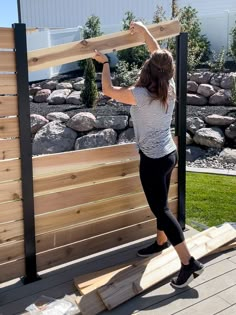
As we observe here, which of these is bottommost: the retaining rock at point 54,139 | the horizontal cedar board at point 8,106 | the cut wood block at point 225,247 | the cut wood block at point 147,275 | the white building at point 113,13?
the retaining rock at point 54,139

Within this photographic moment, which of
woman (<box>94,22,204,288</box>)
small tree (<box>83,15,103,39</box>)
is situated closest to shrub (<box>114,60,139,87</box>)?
small tree (<box>83,15,103,39</box>)

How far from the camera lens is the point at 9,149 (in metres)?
2.68

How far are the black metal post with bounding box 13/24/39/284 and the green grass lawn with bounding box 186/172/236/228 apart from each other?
1.73m

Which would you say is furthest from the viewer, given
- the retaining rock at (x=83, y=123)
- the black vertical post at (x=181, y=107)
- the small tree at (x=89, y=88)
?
the small tree at (x=89, y=88)

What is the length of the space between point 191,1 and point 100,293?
1472cm

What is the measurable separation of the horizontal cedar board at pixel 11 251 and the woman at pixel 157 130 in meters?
0.98

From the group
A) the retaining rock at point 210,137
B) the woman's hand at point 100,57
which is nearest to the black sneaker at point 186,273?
the woman's hand at point 100,57

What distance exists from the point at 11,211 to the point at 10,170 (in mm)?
288

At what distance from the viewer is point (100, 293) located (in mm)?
2596

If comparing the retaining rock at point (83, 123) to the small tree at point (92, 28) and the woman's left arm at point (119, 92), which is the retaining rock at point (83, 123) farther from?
the small tree at point (92, 28)

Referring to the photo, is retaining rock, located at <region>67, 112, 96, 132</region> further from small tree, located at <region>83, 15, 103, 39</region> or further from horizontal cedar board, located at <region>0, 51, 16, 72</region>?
small tree, located at <region>83, 15, 103, 39</region>

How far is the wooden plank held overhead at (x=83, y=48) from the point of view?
2768mm

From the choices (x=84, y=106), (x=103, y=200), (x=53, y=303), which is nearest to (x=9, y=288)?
(x=53, y=303)

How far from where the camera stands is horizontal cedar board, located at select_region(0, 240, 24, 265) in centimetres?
276
